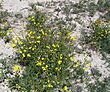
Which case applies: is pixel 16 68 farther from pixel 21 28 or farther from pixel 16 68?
pixel 21 28

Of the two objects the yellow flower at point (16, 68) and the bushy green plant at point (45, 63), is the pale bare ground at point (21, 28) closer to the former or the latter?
the bushy green plant at point (45, 63)

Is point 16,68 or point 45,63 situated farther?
point 45,63

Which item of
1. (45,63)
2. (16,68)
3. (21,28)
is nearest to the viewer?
(16,68)

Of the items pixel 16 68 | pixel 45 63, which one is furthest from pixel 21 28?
pixel 16 68

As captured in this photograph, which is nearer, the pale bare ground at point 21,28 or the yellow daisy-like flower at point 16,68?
the yellow daisy-like flower at point 16,68

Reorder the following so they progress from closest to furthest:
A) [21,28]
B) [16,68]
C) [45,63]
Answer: [16,68] < [45,63] < [21,28]

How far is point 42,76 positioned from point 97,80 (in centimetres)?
149

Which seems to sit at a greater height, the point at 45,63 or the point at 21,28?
the point at 21,28

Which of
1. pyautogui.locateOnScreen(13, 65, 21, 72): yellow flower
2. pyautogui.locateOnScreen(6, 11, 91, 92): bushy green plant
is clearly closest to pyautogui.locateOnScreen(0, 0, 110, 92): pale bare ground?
pyautogui.locateOnScreen(6, 11, 91, 92): bushy green plant

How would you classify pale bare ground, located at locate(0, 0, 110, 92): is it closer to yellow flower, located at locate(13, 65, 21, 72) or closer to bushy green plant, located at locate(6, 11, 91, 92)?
bushy green plant, located at locate(6, 11, 91, 92)

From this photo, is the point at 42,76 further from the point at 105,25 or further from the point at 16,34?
the point at 105,25

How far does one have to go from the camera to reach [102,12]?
10906mm

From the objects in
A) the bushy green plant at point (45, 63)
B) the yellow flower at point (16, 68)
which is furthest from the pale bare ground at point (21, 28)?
the yellow flower at point (16, 68)

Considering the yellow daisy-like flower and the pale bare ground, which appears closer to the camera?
the yellow daisy-like flower
